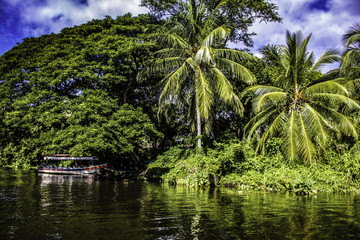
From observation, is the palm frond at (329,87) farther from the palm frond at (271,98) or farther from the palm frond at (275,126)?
the palm frond at (275,126)

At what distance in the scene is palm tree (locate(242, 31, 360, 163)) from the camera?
42.4ft

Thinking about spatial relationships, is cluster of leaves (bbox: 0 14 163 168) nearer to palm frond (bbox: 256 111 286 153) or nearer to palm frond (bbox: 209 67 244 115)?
palm frond (bbox: 209 67 244 115)

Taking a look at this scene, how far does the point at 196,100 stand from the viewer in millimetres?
17375

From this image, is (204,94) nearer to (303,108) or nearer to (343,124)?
(303,108)

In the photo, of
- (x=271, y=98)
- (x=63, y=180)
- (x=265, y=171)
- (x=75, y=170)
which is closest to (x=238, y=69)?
(x=271, y=98)

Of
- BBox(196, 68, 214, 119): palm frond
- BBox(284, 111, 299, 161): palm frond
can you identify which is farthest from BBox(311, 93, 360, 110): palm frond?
BBox(196, 68, 214, 119): palm frond

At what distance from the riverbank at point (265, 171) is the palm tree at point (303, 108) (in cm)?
73

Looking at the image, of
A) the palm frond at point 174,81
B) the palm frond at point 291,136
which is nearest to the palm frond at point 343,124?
the palm frond at point 291,136

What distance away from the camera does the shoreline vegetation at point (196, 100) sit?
13.6m

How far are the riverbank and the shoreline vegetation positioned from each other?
0.06 m

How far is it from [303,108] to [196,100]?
6.42 meters

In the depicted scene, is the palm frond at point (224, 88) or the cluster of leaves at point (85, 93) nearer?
the palm frond at point (224, 88)

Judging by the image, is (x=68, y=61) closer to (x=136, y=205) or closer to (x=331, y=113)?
(x=136, y=205)

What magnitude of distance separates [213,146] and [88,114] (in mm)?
9578
